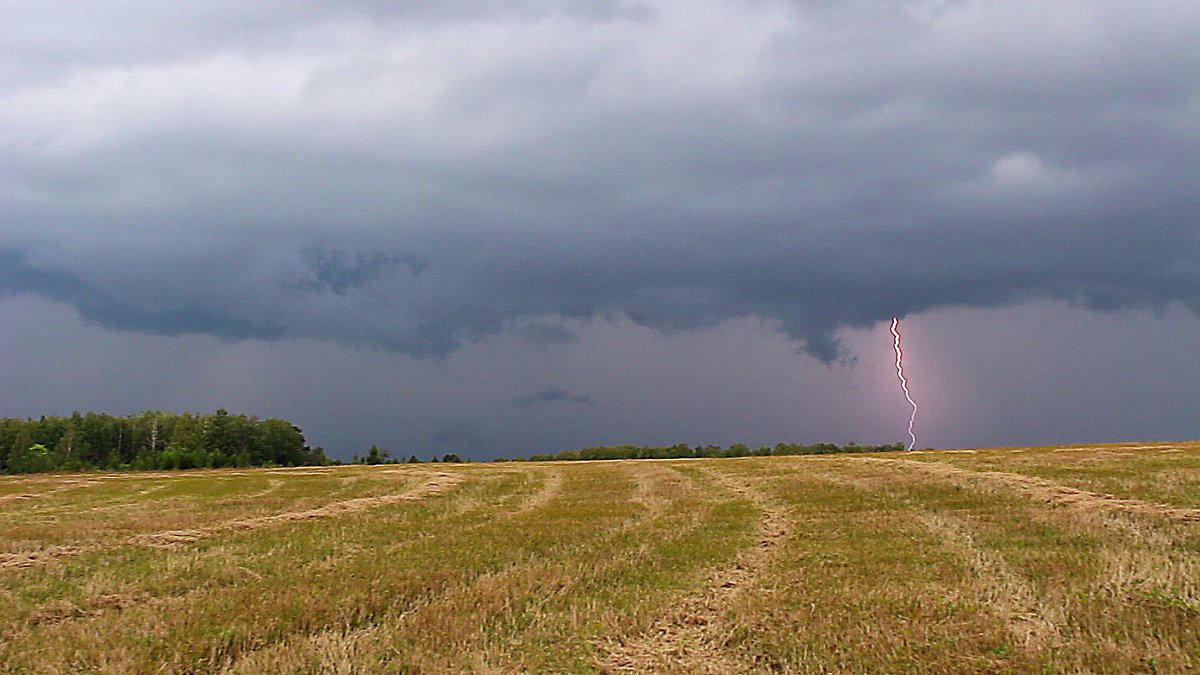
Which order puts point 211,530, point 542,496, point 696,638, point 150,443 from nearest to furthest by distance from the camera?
point 696,638, point 211,530, point 542,496, point 150,443

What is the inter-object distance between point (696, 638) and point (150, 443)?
164480 mm

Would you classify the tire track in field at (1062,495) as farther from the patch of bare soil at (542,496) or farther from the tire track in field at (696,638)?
the patch of bare soil at (542,496)

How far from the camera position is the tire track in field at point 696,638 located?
1209 centimetres

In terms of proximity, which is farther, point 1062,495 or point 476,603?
point 1062,495

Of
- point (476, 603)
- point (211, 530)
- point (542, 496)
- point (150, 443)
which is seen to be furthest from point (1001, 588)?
point (150, 443)

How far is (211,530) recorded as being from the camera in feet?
92.7

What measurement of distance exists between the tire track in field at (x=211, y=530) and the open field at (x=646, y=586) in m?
0.21

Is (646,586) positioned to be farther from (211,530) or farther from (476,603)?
(211,530)

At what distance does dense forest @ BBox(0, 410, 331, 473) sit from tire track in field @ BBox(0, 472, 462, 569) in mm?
112783

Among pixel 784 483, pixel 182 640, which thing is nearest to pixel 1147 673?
pixel 182 640

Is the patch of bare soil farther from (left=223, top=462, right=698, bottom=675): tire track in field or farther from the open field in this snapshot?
(left=223, top=462, right=698, bottom=675): tire track in field

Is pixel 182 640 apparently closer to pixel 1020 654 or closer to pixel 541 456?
pixel 1020 654

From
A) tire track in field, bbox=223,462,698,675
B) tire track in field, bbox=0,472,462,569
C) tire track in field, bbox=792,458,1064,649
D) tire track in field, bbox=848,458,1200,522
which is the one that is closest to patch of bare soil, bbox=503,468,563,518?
tire track in field, bbox=0,472,462,569

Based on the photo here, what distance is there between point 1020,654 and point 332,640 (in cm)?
1110
